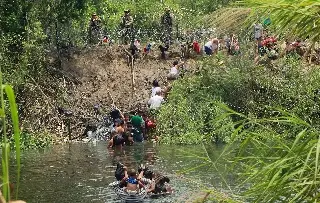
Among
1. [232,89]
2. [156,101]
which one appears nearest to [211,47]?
[232,89]

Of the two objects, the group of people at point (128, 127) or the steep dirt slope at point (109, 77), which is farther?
the steep dirt slope at point (109, 77)

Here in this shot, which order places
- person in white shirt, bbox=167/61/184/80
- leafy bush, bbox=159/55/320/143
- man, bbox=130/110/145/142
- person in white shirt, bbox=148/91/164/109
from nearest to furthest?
man, bbox=130/110/145/142 → leafy bush, bbox=159/55/320/143 → person in white shirt, bbox=148/91/164/109 → person in white shirt, bbox=167/61/184/80

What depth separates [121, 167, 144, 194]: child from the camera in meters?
15.1

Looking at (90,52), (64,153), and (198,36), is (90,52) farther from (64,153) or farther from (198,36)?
(64,153)

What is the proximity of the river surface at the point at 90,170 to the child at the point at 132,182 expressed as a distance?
392 millimetres

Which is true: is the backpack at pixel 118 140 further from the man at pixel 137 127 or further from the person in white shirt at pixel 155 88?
the person in white shirt at pixel 155 88

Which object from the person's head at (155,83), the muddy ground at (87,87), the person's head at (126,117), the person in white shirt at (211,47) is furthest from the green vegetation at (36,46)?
the person's head at (155,83)

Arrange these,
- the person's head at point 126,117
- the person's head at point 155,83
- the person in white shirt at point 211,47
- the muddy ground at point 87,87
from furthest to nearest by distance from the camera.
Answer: the person in white shirt at point 211,47, the person's head at point 155,83, the muddy ground at point 87,87, the person's head at point 126,117

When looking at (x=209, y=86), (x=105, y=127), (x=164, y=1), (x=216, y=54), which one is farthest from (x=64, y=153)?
(x=164, y=1)

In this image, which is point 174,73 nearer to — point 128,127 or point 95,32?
point 128,127

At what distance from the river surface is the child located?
392mm

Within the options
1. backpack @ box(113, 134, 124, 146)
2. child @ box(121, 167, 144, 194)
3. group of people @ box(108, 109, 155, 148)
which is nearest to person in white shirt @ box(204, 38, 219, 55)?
group of people @ box(108, 109, 155, 148)

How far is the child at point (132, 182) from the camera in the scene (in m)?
15.1

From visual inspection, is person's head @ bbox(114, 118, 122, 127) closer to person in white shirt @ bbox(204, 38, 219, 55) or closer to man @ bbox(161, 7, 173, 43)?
person in white shirt @ bbox(204, 38, 219, 55)
